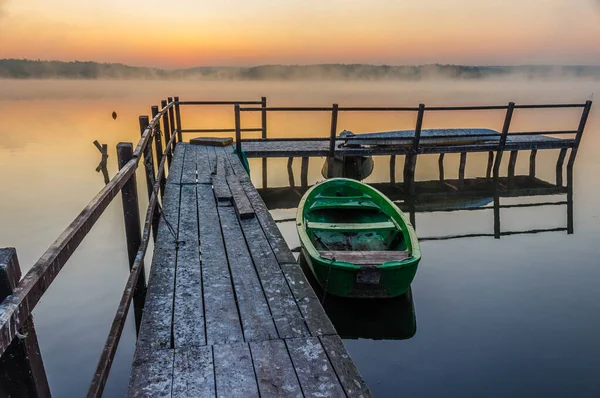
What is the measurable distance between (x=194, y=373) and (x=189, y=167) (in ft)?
23.5

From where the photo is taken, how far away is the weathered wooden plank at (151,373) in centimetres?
249

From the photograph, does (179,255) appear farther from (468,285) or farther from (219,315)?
(468,285)

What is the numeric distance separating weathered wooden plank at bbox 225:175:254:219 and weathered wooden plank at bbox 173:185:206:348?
0.61 m

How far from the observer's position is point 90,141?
88.0ft

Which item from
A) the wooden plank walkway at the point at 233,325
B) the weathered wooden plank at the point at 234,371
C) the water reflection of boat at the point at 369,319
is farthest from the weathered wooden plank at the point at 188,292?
the water reflection of boat at the point at 369,319

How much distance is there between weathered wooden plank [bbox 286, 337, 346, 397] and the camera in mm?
2518

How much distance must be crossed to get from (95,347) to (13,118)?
1539 inches

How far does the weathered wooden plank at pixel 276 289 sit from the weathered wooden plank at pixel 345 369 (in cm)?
20

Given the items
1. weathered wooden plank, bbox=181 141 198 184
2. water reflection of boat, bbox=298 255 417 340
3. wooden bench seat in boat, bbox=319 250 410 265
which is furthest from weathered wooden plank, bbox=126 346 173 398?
weathered wooden plank, bbox=181 141 198 184

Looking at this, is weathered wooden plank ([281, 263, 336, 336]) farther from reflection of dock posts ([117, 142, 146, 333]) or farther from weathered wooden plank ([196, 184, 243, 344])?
reflection of dock posts ([117, 142, 146, 333])

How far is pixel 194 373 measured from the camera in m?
2.64

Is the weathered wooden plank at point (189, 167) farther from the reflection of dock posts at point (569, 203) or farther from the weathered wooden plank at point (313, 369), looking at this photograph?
the reflection of dock posts at point (569, 203)

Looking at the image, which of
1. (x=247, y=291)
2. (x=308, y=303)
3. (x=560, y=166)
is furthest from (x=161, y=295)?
(x=560, y=166)

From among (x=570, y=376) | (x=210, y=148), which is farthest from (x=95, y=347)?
(x=210, y=148)
